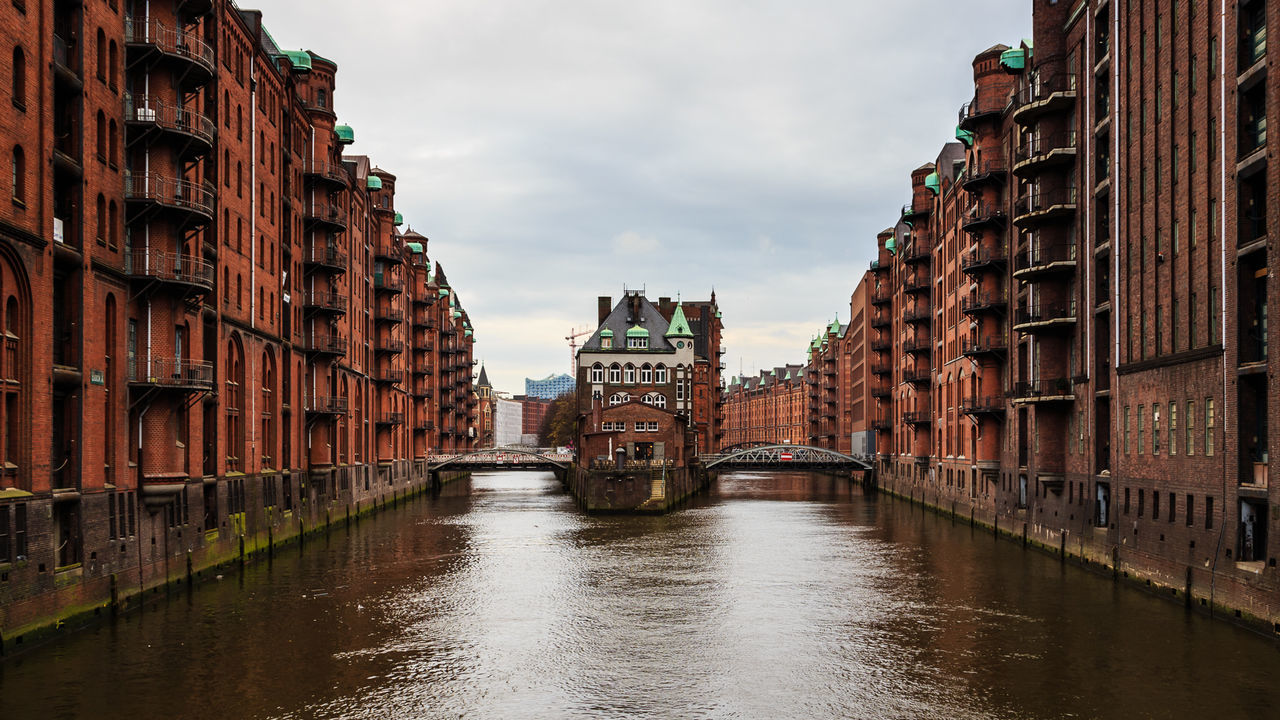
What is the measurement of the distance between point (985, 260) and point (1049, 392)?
11.5 meters

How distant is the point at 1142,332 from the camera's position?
38.5m

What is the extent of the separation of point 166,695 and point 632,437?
→ 6308 centimetres

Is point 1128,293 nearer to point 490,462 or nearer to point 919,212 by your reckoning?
point 919,212

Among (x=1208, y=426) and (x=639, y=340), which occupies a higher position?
(x=639, y=340)

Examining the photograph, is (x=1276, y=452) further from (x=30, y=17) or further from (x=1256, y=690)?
(x=30, y=17)

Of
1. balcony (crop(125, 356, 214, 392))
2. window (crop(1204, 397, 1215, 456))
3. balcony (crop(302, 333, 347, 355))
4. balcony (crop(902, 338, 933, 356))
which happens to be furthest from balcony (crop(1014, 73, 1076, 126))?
balcony (crop(902, 338, 933, 356))

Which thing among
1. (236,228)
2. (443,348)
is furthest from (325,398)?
(443,348)

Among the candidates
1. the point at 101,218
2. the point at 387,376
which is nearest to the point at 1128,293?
the point at 101,218

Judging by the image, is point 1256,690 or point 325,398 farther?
point 325,398

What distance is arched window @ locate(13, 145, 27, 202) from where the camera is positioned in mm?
26219

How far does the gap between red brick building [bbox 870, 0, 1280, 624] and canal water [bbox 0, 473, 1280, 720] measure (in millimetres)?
2747

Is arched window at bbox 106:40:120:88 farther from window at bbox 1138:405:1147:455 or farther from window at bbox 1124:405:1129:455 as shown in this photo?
window at bbox 1124:405:1129:455

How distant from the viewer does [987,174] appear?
5697cm

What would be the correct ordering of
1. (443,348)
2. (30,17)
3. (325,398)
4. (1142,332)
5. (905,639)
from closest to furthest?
(30,17), (905,639), (1142,332), (325,398), (443,348)
